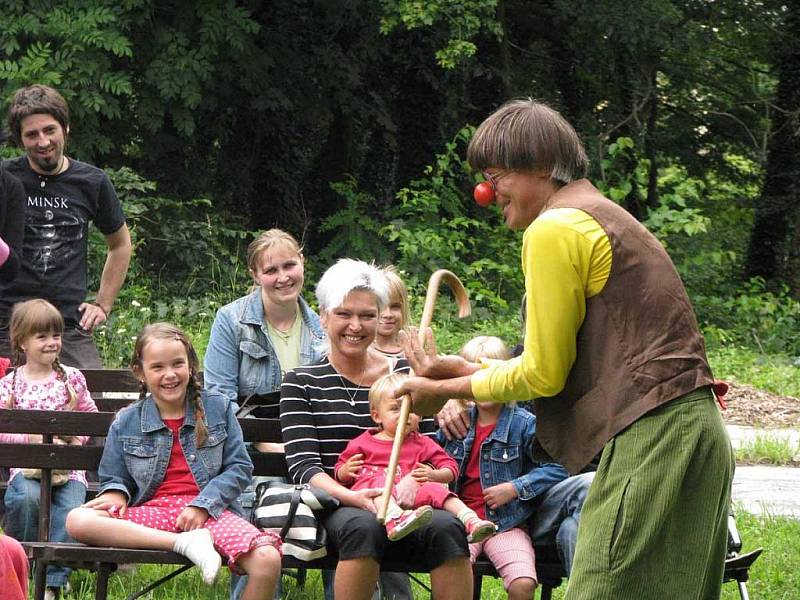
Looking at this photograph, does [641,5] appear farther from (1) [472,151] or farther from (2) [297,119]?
(1) [472,151]

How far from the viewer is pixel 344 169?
16812 mm

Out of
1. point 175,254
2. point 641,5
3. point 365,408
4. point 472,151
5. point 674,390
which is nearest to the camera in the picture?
point 674,390

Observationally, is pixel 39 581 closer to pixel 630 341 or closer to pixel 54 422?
pixel 54 422

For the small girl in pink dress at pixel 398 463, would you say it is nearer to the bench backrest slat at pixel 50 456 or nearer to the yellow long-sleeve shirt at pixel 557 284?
the bench backrest slat at pixel 50 456

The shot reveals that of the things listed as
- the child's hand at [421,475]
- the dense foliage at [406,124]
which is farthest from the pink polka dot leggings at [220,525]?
the dense foliage at [406,124]

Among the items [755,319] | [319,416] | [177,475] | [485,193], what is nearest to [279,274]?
[319,416]

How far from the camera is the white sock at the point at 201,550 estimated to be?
14.0ft

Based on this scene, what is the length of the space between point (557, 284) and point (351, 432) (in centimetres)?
192

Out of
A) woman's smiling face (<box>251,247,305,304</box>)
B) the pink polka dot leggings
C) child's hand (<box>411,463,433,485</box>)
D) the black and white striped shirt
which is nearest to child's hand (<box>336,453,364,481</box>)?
the black and white striped shirt

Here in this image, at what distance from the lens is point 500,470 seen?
4746 mm

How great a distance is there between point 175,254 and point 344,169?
4148mm

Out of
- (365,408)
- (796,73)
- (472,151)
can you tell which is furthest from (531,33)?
(472,151)

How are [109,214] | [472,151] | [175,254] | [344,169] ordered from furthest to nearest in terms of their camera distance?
[344,169] < [175,254] < [109,214] < [472,151]

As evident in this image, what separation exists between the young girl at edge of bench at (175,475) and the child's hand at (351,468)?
0.35 m
